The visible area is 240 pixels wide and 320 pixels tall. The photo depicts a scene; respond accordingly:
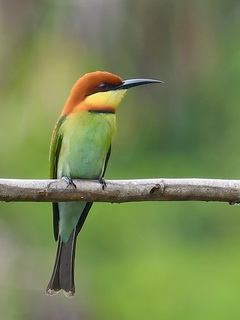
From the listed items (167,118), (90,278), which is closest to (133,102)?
(167,118)

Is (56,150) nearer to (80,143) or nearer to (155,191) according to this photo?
(80,143)

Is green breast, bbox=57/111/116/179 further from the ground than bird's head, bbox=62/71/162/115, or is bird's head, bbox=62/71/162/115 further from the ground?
bird's head, bbox=62/71/162/115

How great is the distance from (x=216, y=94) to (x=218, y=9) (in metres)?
0.69

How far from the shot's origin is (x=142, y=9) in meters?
6.45

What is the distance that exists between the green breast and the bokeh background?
1.01 meters

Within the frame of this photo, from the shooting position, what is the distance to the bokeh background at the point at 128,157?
214 inches

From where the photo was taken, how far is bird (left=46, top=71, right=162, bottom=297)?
407cm

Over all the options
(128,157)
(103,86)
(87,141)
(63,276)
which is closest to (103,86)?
(103,86)

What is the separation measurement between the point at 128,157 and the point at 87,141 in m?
2.83

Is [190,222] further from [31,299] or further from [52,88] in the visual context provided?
[31,299]

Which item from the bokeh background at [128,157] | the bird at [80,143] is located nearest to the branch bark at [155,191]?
the bird at [80,143]

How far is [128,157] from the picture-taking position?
689 cm

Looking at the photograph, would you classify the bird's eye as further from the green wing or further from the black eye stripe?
the green wing

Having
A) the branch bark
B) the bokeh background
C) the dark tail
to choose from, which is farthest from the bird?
the bokeh background
